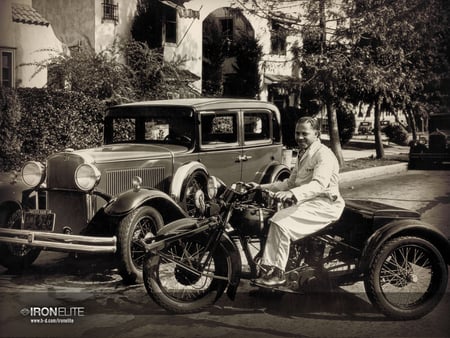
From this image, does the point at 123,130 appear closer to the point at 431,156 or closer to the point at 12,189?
the point at 12,189

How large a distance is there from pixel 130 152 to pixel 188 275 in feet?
5.65

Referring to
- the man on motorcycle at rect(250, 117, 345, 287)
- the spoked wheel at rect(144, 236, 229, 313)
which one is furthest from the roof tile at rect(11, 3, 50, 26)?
the man on motorcycle at rect(250, 117, 345, 287)

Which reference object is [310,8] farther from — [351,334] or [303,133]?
[351,334]

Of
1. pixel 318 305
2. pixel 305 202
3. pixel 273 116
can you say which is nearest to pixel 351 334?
pixel 318 305

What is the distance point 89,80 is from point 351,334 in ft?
24.1

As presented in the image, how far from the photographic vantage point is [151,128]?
17.9ft

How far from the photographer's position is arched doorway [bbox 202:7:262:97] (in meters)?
15.0

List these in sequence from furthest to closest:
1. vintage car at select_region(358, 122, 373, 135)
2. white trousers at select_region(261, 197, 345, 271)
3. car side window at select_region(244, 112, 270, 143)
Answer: vintage car at select_region(358, 122, 373, 135)
car side window at select_region(244, 112, 270, 143)
white trousers at select_region(261, 197, 345, 271)

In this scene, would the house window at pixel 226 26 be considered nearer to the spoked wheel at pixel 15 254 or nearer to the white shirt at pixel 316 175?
the spoked wheel at pixel 15 254

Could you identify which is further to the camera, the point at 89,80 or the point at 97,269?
the point at 89,80

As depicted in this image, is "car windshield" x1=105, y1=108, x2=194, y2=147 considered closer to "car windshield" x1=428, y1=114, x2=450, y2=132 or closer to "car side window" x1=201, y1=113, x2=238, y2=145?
"car side window" x1=201, y1=113, x2=238, y2=145

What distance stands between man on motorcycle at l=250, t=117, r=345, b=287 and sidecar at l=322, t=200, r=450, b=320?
0.60 feet

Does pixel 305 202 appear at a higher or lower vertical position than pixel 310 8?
lower

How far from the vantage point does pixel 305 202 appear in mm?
3512
